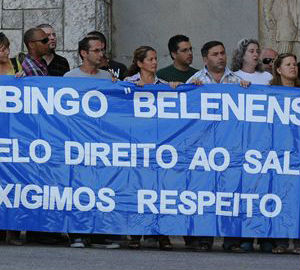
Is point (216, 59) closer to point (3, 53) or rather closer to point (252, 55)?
point (252, 55)

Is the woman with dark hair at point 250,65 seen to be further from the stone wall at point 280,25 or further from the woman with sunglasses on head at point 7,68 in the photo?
the stone wall at point 280,25

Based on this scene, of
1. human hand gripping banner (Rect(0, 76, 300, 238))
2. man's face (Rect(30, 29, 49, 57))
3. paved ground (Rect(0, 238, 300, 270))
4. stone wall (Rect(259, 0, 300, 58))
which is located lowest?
paved ground (Rect(0, 238, 300, 270))

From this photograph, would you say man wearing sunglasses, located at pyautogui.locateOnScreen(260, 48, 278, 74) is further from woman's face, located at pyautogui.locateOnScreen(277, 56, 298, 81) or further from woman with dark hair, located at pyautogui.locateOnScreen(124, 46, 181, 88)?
woman with dark hair, located at pyautogui.locateOnScreen(124, 46, 181, 88)

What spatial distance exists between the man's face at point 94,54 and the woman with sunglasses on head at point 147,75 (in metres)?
0.33

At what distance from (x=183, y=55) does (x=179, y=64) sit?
0.10 m

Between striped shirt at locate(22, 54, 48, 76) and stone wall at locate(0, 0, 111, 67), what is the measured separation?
2.58 m

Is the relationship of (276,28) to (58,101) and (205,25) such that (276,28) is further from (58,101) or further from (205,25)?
(58,101)

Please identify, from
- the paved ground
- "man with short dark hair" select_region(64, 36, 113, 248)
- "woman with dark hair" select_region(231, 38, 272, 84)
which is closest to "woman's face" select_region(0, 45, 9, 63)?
"man with short dark hair" select_region(64, 36, 113, 248)

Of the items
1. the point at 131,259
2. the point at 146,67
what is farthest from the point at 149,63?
the point at 131,259

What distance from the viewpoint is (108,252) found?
12.5m

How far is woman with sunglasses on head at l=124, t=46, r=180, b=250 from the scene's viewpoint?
506 inches

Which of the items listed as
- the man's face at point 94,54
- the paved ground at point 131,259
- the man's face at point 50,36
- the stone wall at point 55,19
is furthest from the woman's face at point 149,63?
the stone wall at point 55,19

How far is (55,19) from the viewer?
16.2 meters

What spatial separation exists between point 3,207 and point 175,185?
1.61 metres
